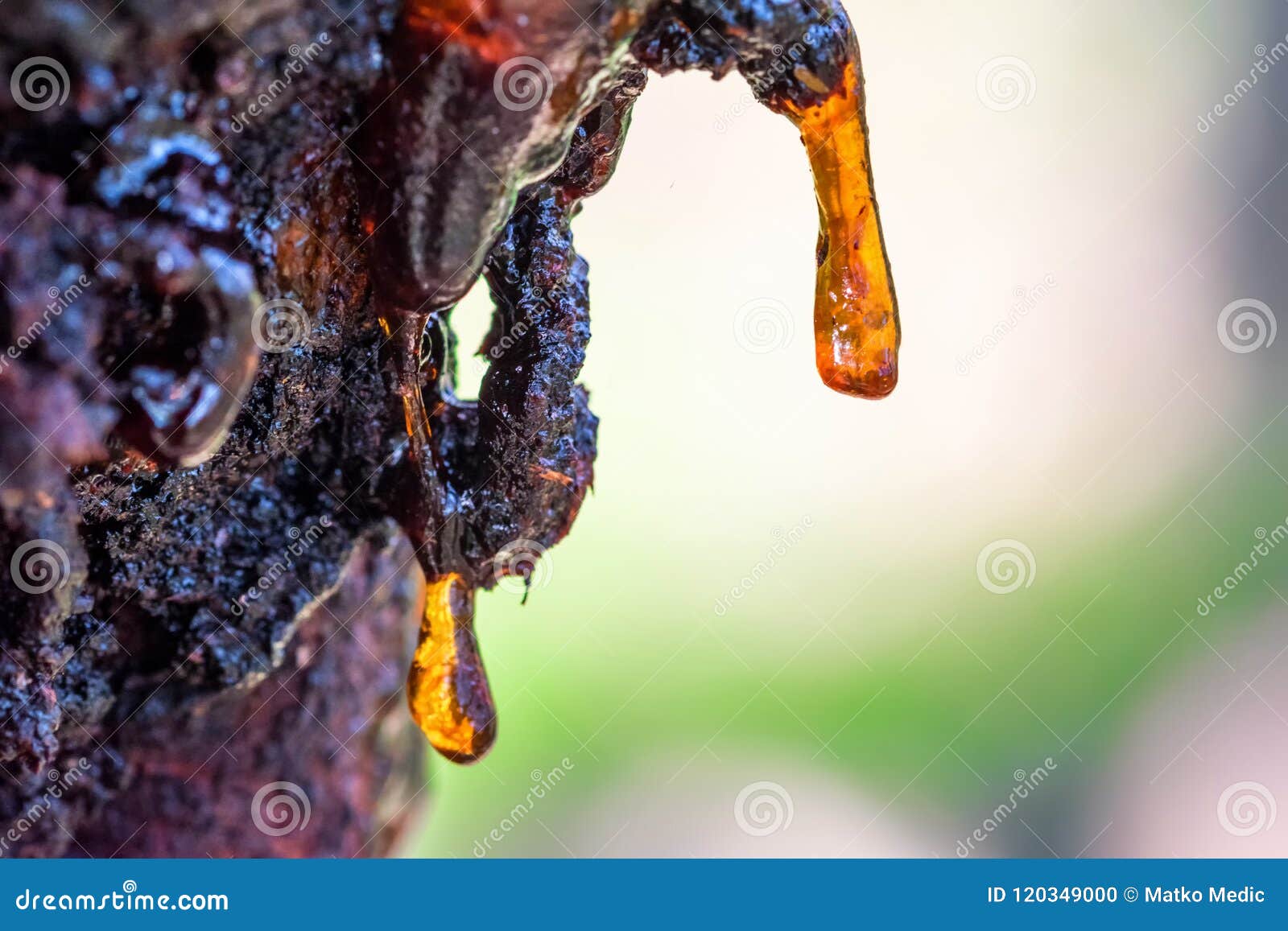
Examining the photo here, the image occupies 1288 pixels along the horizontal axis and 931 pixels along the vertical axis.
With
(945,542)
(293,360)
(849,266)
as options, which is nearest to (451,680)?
(293,360)

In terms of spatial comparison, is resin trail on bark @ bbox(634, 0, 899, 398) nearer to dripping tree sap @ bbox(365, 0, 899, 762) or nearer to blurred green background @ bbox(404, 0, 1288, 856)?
dripping tree sap @ bbox(365, 0, 899, 762)

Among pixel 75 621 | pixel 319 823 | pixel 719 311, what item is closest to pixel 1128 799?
pixel 719 311

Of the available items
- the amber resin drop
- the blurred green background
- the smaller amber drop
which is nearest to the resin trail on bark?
the amber resin drop

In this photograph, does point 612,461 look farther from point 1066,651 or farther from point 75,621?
point 75,621

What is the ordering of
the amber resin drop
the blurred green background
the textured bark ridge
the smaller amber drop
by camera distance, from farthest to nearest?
the blurred green background, the smaller amber drop, the amber resin drop, the textured bark ridge

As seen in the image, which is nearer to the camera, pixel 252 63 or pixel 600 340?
pixel 252 63

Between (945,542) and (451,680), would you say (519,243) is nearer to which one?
(451,680)

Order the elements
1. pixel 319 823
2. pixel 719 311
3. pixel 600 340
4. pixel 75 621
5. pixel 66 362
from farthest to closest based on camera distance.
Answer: pixel 600 340, pixel 719 311, pixel 319 823, pixel 75 621, pixel 66 362
